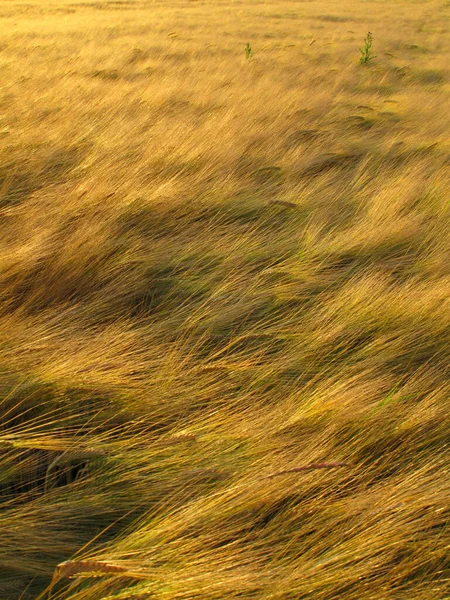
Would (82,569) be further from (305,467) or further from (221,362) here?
(221,362)

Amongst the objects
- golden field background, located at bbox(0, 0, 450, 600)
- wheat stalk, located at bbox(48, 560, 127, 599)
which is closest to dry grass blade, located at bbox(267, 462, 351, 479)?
golden field background, located at bbox(0, 0, 450, 600)

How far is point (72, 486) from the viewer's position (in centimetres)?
114

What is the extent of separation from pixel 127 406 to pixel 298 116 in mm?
3071

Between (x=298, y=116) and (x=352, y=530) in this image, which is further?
(x=298, y=116)

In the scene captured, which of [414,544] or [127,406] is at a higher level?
[127,406]

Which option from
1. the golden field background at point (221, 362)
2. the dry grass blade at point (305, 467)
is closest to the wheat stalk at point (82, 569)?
the golden field background at point (221, 362)

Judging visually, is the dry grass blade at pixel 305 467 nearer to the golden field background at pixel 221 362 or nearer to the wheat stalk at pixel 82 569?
the golden field background at pixel 221 362

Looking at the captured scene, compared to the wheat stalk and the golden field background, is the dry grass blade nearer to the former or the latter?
the golden field background

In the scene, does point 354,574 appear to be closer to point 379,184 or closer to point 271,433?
point 271,433

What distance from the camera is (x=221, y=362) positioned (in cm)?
147

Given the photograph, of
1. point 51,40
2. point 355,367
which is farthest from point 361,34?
point 355,367

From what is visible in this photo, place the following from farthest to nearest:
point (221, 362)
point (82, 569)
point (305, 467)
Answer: point (221, 362) < point (305, 467) < point (82, 569)

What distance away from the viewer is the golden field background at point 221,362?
99cm

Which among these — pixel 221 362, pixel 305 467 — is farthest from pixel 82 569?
pixel 221 362
